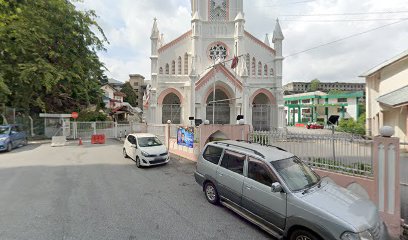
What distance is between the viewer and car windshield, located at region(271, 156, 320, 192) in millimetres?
4137

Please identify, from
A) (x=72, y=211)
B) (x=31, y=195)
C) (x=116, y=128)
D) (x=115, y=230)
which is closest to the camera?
(x=115, y=230)

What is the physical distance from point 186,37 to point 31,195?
21367 mm

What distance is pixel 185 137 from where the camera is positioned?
11805 millimetres

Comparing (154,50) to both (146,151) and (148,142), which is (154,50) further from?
(146,151)

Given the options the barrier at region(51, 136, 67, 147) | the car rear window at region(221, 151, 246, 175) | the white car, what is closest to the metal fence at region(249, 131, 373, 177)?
the car rear window at region(221, 151, 246, 175)

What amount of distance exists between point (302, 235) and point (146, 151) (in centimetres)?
731

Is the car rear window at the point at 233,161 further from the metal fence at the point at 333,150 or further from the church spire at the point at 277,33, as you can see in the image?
the church spire at the point at 277,33

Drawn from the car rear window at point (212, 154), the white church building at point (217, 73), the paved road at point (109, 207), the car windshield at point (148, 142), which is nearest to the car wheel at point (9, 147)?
the paved road at point (109, 207)

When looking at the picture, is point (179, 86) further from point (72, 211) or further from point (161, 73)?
point (72, 211)

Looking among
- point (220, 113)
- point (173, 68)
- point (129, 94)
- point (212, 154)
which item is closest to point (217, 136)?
point (212, 154)

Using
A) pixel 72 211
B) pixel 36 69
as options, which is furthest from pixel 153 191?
pixel 36 69

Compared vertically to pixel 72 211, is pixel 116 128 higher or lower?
higher

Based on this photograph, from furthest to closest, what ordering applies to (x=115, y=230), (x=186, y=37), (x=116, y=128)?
(x=186, y=37) < (x=116, y=128) < (x=115, y=230)

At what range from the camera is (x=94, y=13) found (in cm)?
2075
